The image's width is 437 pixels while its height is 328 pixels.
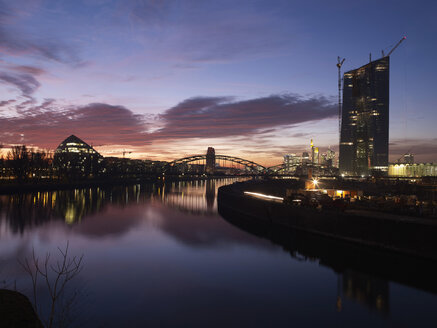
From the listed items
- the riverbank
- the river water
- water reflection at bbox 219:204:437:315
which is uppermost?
the riverbank

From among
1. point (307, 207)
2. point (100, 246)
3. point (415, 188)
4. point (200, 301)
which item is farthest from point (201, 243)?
point (415, 188)

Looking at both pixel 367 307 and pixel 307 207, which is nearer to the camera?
pixel 367 307

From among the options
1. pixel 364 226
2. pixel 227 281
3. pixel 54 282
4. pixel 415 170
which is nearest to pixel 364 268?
pixel 364 226

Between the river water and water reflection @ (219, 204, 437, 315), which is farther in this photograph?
→ water reflection @ (219, 204, 437, 315)

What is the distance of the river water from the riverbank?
124 cm

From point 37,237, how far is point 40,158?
3942 inches

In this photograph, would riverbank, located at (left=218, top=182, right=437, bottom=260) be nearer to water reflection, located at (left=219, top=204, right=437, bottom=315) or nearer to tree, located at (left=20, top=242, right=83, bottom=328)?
water reflection, located at (left=219, top=204, right=437, bottom=315)

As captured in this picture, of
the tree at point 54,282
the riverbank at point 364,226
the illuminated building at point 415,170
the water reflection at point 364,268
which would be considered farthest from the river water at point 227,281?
the illuminated building at point 415,170

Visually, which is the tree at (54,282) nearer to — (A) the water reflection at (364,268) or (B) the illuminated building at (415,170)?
(A) the water reflection at (364,268)

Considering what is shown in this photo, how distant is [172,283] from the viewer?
70.3ft

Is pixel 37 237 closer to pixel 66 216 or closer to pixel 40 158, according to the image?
pixel 66 216

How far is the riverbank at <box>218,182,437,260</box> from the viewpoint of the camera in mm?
23328

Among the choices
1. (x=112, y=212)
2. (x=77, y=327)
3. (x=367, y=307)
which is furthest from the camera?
(x=112, y=212)

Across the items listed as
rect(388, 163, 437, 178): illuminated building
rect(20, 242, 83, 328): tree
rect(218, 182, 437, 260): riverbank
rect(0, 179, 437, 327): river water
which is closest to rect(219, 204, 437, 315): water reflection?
rect(0, 179, 437, 327): river water
